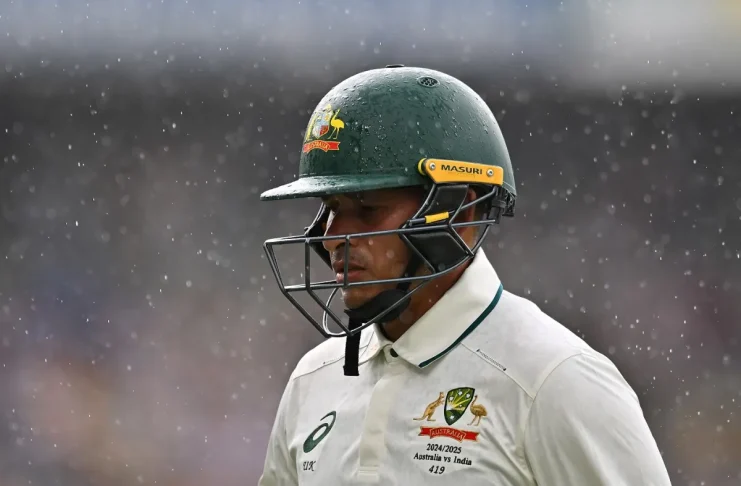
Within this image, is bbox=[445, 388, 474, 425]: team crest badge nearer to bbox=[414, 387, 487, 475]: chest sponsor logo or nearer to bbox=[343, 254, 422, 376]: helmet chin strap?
bbox=[414, 387, 487, 475]: chest sponsor logo

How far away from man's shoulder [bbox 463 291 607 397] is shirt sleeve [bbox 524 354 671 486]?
0.02 meters

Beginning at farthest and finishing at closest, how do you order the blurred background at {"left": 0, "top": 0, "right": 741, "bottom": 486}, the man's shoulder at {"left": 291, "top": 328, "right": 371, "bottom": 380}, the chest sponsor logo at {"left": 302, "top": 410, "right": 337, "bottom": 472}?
the blurred background at {"left": 0, "top": 0, "right": 741, "bottom": 486}
the man's shoulder at {"left": 291, "top": 328, "right": 371, "bottom": 380}
the chest sponsor logo at {"left": 302, "top": 410, "right": 337, "bottom": 472}

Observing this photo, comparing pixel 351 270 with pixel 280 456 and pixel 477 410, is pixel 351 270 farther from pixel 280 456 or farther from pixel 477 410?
pixel 280 456

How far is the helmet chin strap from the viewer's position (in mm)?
1419

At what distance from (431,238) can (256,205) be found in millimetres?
3087

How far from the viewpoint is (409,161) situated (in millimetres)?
1458

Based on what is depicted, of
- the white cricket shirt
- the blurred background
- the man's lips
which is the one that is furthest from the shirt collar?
the blurred background

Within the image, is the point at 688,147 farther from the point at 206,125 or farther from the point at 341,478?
the point at 341,478

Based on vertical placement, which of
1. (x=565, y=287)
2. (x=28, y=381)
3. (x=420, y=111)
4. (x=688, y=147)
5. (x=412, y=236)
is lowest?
(x=28, y=381)

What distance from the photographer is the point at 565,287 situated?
13.3 feet

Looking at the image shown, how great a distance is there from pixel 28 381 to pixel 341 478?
3315 mm

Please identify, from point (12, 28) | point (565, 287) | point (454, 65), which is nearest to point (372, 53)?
point (454, 65)

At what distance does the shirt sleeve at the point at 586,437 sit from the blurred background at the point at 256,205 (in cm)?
267

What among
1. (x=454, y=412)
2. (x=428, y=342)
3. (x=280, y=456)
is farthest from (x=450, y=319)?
(x=280, y=456)
